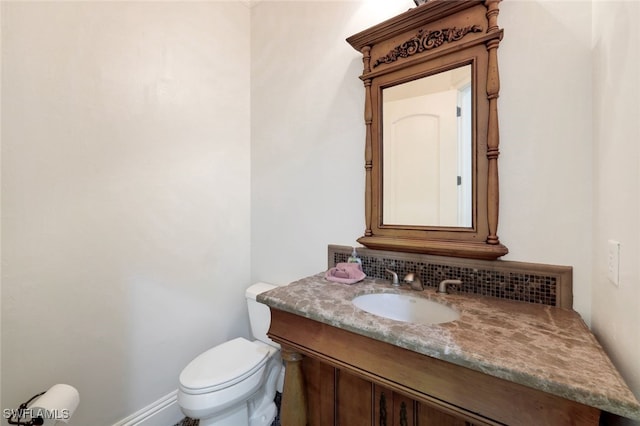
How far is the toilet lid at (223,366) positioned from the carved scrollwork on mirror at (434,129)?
2.76 feet

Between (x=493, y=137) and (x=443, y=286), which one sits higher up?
(x=493, y=137)

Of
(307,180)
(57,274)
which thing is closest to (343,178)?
(307,180)

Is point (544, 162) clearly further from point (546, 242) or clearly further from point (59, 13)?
→ point (59, 13)

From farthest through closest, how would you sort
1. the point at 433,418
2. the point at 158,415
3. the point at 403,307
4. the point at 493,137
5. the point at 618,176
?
the point at 158,415
the point at 403,307
the point at 493,137
the point at 433,418
the point at 618,176

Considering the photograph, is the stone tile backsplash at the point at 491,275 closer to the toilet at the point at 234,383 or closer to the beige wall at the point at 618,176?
the beige wall at the point at 618,176

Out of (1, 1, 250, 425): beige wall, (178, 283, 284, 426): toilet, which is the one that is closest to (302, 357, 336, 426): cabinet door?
(178, 283, 284, 426): toilet

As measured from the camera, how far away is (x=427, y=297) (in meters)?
1.08

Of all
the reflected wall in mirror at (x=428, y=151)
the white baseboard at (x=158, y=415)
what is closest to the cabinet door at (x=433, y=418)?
the reflected wall in mirror at (x=428, y=151)

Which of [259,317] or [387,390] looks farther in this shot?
[259,317]

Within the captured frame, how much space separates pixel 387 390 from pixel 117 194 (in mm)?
1522

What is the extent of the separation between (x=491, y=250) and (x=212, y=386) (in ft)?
4.36

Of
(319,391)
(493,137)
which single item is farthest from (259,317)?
(493,137)

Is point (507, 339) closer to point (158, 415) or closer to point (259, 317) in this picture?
point (259, 317)

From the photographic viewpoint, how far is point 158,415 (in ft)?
4.76
